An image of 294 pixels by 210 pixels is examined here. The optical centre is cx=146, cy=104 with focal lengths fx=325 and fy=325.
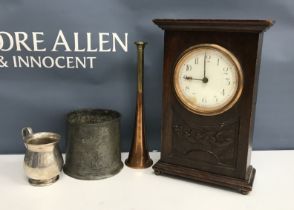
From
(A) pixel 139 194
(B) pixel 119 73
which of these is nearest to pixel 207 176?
(A) pixel 139 194

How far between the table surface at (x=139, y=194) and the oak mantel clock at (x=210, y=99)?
4 centimetres

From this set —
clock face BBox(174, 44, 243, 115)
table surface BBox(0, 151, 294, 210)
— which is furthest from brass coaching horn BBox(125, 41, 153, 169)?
clock face BBox(174, 44, 243, 115)

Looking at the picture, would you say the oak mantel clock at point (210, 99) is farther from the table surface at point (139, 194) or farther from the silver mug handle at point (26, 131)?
the silver mug handle at point (26, 131)

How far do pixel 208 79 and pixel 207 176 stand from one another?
9.5 inches

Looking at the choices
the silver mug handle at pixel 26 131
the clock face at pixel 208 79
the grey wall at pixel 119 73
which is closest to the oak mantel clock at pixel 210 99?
the clock face at pixel 208 79

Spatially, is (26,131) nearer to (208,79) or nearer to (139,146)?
(139,146)

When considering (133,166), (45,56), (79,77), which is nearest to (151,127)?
(133,166)

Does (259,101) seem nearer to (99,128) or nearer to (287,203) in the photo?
(287,203)

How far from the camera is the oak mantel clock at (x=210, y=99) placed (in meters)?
0.74

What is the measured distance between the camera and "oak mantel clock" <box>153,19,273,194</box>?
0.74 m

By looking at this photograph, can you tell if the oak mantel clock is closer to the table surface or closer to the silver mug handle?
the table surface

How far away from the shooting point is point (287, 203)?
747 millimetres

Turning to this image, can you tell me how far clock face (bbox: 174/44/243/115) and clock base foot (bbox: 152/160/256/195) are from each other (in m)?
0.16

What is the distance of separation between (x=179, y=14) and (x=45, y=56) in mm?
415
